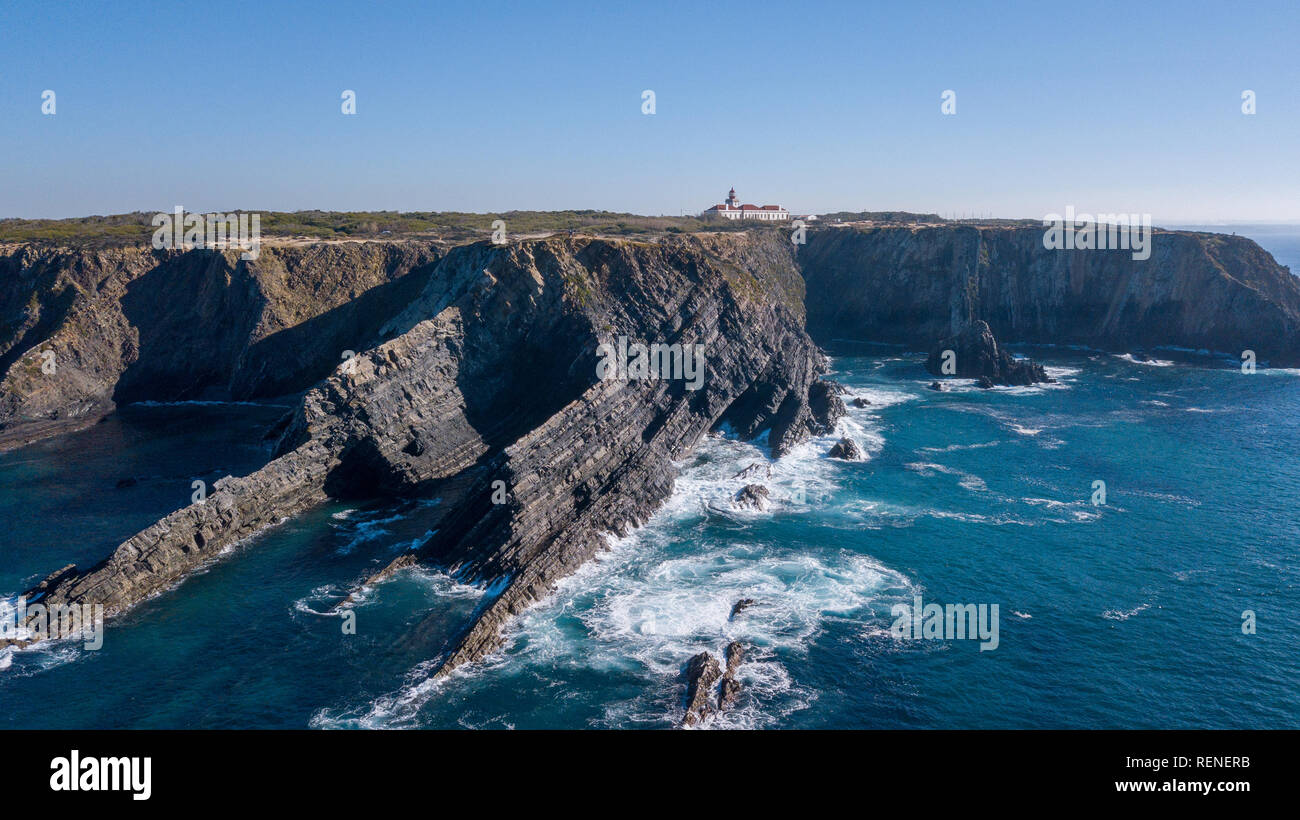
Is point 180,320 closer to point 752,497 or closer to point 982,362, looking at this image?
point 752,497

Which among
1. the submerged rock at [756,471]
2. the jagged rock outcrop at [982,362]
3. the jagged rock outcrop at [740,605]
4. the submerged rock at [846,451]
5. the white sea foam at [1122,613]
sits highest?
the jagged rock outcrop at [982,362]

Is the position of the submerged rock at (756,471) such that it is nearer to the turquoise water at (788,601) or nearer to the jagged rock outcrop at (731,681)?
the turquoise water at (788,601)

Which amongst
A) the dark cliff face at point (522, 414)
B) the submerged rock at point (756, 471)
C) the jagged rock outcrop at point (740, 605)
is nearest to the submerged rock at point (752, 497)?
the submerged rock at point (756, 471)

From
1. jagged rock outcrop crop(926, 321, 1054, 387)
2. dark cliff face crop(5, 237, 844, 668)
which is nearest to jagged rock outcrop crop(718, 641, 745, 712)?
dark cliff face crop(5, 237, 844, 668)

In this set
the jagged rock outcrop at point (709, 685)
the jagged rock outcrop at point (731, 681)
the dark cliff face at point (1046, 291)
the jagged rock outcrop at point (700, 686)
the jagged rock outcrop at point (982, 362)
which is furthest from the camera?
the dark cliff face at point (1046, 291)

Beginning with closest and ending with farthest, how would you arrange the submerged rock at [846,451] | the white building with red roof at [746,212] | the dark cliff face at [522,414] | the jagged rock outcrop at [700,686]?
1. the jagged rock outcrop at [700,686]
2. the dark cliff face at [522,414]
3. the submerged rock at [846,451]
4. the white building with red roof at [746,212]
